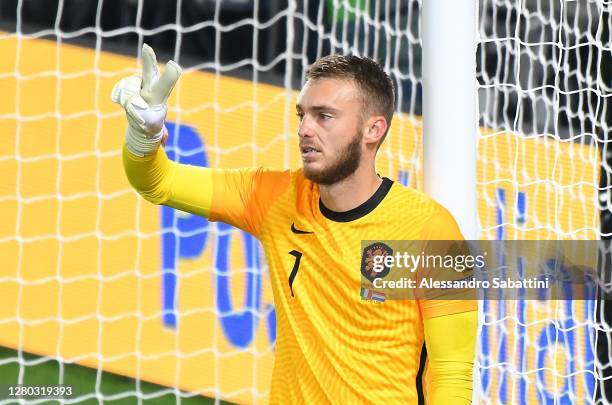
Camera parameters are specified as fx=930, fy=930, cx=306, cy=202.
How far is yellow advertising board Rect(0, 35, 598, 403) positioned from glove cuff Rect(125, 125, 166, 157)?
5.53ft

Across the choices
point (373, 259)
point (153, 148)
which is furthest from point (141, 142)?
point (373, 259)

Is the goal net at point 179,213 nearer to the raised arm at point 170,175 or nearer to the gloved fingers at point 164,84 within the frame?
the raised arm at point 170,175

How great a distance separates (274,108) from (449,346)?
207 centimetres

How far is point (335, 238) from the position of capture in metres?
1.57

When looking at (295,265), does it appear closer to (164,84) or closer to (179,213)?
(164,84)

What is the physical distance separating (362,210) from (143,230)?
1979mm

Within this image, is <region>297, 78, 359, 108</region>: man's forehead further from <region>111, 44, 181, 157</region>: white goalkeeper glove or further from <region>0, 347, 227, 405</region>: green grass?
<region>0, 347, 227, 405</region>: green grass

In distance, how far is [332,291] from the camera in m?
1.55

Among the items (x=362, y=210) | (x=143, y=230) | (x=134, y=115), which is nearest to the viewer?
(x=134, y=115)

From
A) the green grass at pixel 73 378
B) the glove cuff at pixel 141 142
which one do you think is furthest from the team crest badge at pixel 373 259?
the green grass at pixel 73 378

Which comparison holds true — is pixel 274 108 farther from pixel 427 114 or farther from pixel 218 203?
pixel 218 203

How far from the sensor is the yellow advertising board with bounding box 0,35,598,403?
323cm

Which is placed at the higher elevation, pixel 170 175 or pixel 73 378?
pixel 170 175

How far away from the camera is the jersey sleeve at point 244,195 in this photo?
164 centimetres
